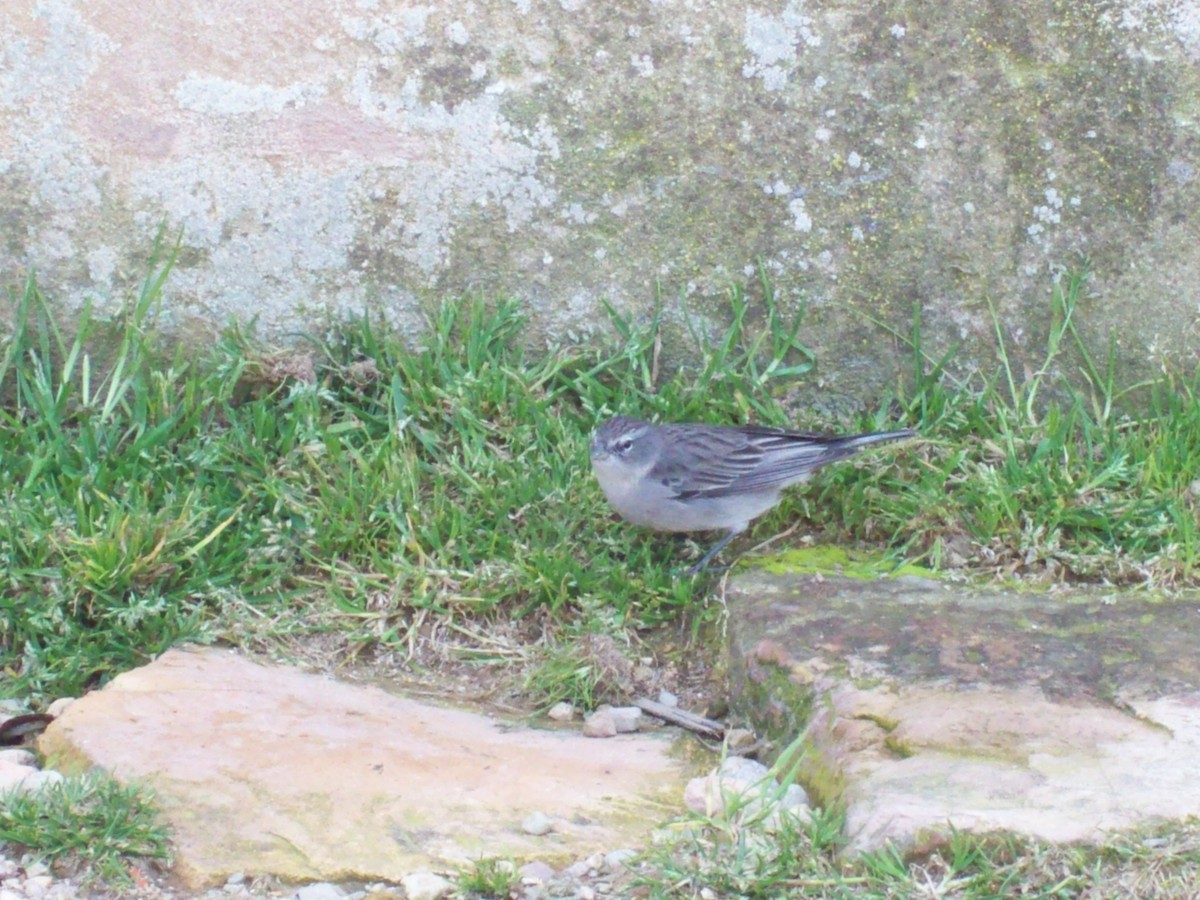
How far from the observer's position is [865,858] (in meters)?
2.97

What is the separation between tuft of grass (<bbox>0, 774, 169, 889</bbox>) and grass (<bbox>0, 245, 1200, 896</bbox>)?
99 cm

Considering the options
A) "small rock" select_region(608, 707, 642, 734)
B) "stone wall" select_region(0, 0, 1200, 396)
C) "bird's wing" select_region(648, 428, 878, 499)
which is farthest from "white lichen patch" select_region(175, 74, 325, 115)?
"small rock" select_region(608, 707, 642, 734)

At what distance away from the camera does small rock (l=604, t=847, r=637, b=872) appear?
3170mm

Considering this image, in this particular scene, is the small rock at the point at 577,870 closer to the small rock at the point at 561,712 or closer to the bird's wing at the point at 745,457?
the small rock at the point at 561,712

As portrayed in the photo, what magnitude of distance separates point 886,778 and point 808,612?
0.99 metres

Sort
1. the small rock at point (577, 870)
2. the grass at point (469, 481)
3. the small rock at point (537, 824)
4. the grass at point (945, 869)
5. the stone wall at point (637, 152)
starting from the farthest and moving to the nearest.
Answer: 1. the stone wall at point (637, 152)
2. the grass at point (469, 481)
3. the small rock at point (537, 824)
4. the small rock at point (577, 870)
5. the grass at point (945, 869)

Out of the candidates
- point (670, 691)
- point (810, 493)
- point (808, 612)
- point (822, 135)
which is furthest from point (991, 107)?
point (670, 691)

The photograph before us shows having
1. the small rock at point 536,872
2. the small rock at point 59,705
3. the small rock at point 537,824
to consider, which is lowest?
the small rock at point 59,705

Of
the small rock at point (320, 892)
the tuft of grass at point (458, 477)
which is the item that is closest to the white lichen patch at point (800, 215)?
the tuft of grass at point (458, 477)

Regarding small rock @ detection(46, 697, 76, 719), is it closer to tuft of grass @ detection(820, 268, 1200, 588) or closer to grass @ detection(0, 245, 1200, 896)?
grass @ detection(0, 245, 1200, 896)

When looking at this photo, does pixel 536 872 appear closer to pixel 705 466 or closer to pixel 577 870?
pixel 577 870

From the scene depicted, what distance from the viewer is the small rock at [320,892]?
3055 millimetres

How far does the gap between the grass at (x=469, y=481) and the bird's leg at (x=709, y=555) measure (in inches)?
2.5

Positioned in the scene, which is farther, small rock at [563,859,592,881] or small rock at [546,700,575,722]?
small rock at [546,700,575,722]
